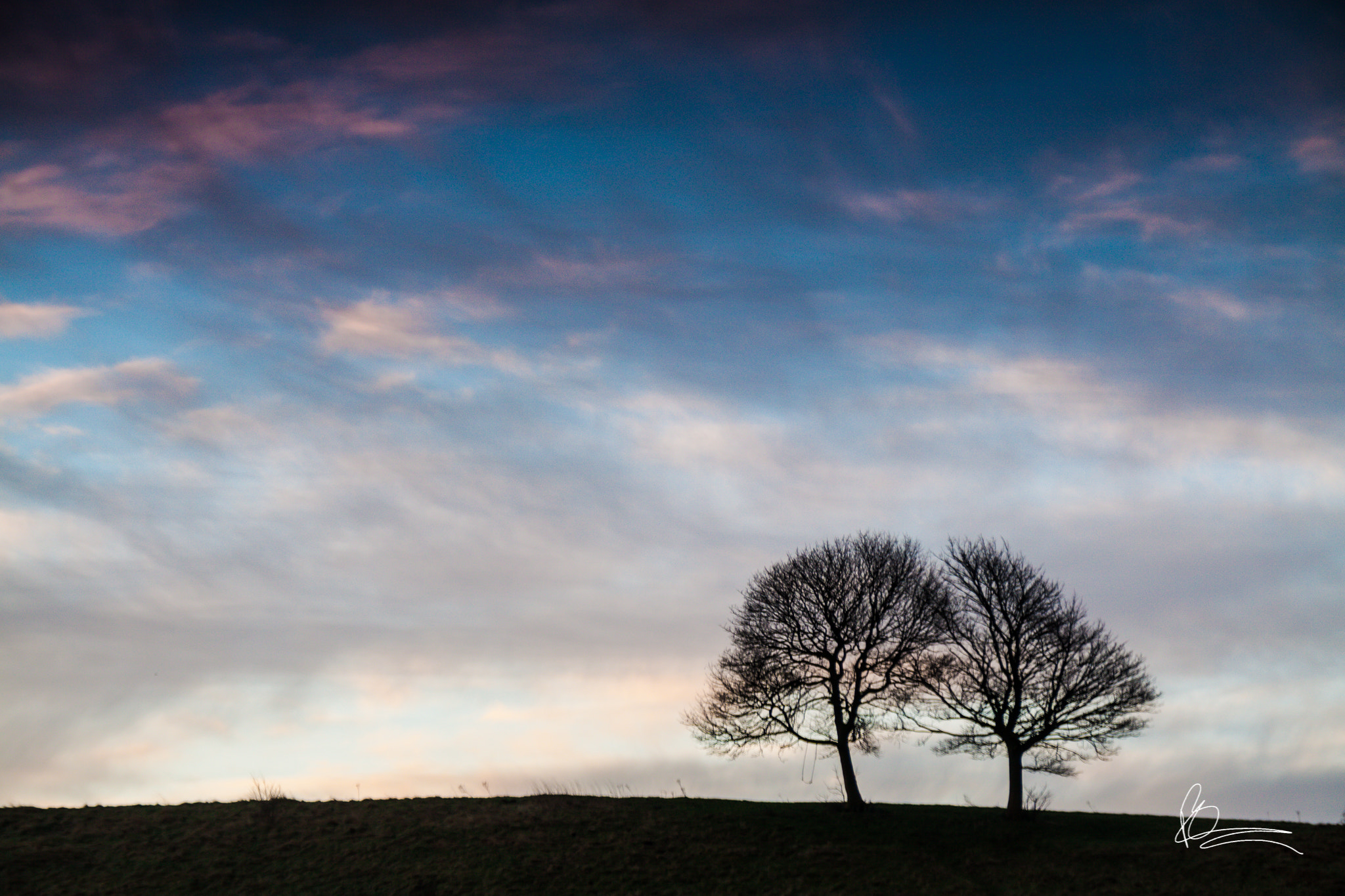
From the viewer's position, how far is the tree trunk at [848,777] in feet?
133

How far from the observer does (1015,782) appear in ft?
132

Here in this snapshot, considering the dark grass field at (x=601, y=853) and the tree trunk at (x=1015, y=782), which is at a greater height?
the tree trunk at (x=1015, y=782)

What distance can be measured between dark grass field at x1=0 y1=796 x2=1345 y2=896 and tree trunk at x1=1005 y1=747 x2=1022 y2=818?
85cm

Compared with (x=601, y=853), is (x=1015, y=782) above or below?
above

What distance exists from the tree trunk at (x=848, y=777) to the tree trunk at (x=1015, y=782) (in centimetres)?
639

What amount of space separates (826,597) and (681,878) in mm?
15495

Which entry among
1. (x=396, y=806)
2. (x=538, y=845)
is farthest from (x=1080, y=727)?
(x=396, y=806)

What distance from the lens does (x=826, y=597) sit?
43125mm

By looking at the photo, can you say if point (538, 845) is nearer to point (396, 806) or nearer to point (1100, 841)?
point (396, 806)

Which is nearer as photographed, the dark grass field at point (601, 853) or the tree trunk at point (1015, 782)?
the dark grass field at point (601, 853)

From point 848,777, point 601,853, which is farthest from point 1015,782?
point 601,853

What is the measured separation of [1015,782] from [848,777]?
23.5 feet

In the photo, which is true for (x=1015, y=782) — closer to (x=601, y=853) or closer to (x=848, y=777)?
(x=848, y=777)

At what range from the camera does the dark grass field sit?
3061 centimetres
